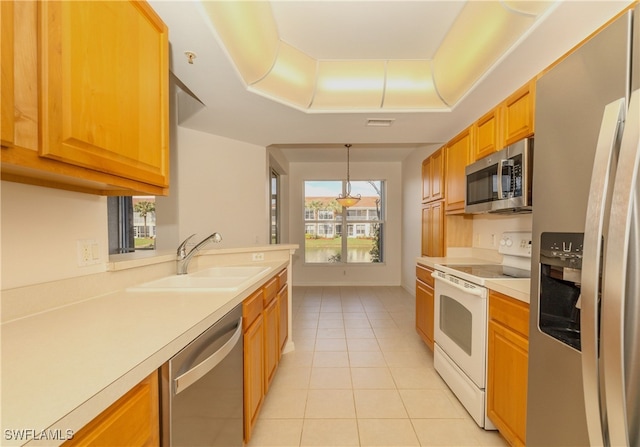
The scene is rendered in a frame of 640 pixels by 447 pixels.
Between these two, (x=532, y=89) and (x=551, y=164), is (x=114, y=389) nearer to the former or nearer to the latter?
(x=551, y=164)

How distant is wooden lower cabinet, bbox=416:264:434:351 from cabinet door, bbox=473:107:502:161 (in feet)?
3.81

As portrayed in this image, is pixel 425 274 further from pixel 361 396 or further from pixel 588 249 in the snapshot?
pixel 588 249

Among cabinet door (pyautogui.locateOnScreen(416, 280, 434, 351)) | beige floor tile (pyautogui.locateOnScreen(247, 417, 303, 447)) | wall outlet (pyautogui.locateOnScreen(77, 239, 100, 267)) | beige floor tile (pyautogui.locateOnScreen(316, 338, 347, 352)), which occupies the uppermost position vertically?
wall outlet (pyautogui.locateOnScreen(77, 239, 100, 267))

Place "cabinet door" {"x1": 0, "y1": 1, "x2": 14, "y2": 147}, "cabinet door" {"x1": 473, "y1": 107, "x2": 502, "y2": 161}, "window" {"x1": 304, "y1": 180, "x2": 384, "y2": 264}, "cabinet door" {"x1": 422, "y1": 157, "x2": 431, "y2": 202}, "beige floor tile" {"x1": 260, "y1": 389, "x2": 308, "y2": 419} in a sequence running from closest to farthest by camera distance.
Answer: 1. "cabinet door" {"x1": 0, "y1": 1, "x2": 14, "y2": 147}
2. "beige floor tile" {"x1": 260, "y1": 389, "x2": 308, "y2": 419}
3. "cabinet door" {"x1": 473, "y1": 107, "x2": 502, "y2": 161}
4. "cabinet door" {"x1": 422, "y1": 157, "x2": 431, "y2": 202}
5. "window" {"x1": 304, "y1": 180, "x2": 384, "y2": 264}

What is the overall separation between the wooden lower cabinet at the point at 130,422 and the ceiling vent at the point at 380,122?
258 centimetres

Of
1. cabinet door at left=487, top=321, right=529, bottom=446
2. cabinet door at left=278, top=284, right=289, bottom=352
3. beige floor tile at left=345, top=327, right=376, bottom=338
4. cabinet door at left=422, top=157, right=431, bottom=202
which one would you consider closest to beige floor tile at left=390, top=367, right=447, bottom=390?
cabinet door at left=487, top=321, right=529, bottom=446

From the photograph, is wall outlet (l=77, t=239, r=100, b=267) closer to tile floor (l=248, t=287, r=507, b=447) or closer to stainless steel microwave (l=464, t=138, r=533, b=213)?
tile floor (l=248, t=287, r=507, b=447)

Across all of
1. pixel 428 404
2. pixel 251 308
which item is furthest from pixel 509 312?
pixel 251 308

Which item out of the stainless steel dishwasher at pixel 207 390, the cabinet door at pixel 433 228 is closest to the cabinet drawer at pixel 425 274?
the cabinet door at pixel 433 228

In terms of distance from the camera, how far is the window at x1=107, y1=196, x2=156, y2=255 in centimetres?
373

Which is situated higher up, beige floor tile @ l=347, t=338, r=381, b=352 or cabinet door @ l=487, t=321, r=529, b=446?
cabinet door @ l=487, t=321, r=529, b=446

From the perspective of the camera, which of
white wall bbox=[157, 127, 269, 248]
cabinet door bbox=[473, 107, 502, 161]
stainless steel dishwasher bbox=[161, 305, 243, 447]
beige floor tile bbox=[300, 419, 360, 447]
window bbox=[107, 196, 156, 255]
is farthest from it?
window bbox=[107, 196, 156, 255]

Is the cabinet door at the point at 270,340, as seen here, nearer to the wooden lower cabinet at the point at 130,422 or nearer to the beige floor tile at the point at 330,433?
the beige floor tile at the point at 330,433

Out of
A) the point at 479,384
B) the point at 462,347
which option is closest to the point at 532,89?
the point at 462,347
